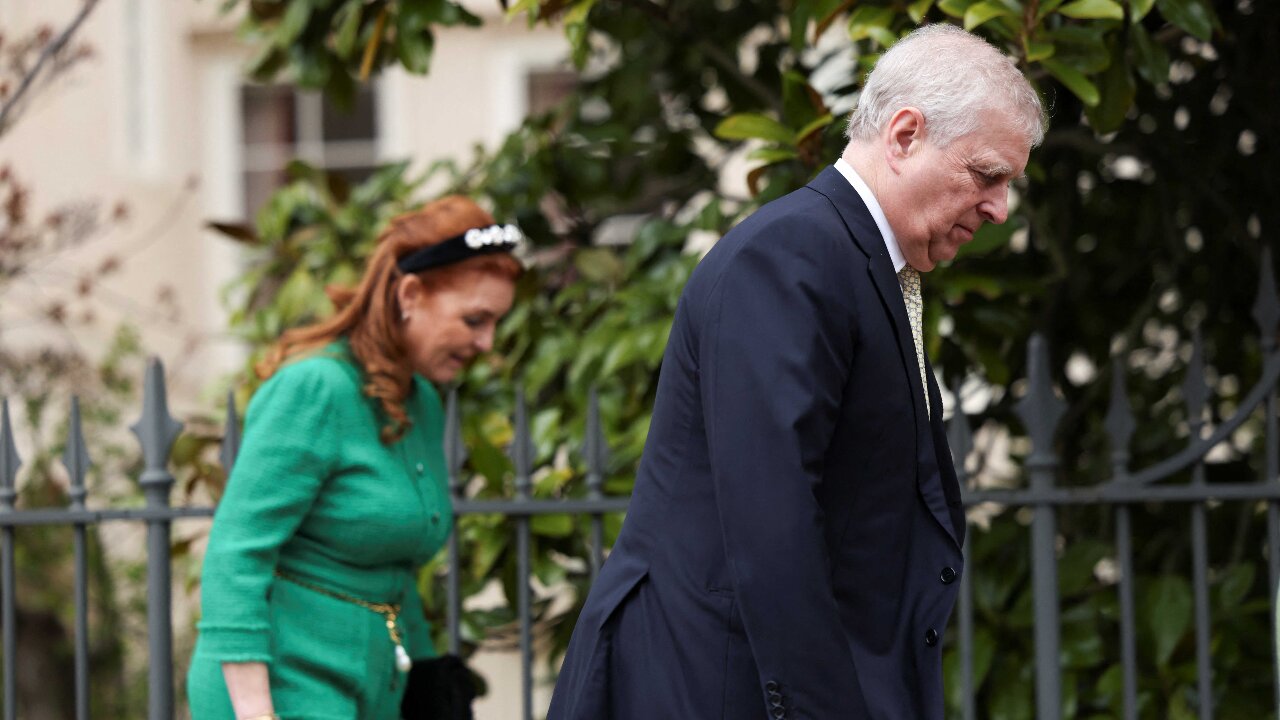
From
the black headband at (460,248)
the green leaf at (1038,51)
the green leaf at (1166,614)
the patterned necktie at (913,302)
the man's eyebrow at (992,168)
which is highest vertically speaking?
the green leaf at (1038,51)

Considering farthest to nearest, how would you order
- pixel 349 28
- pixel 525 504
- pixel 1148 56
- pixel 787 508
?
pixel 349 28 < pixel 525 504 < pixel 1148 56 < pixel 787 508

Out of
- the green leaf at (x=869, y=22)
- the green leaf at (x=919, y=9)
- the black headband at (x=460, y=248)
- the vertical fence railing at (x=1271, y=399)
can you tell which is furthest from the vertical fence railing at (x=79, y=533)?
the vertical fence railing at (x=1271, y=399)

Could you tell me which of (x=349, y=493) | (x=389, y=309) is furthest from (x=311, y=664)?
(x=389, y=309)

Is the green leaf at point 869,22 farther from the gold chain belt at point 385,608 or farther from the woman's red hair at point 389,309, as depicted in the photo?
the gold chain belt at point 385,608

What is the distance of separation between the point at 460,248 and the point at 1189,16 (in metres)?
1.44

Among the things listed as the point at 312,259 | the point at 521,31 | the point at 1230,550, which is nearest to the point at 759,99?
the point at 312,259

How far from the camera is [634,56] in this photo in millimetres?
4547

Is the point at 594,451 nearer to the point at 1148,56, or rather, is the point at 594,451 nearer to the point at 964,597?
the point at 964,597

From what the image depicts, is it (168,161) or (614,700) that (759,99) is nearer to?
(614,700)

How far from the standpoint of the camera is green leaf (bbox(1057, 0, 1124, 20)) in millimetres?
2738

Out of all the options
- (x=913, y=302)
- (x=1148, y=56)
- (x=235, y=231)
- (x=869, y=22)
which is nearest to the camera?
(x=913, y=302)

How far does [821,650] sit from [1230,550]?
2.61 meters

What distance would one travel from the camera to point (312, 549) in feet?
8.25

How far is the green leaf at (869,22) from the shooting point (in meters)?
2.90
